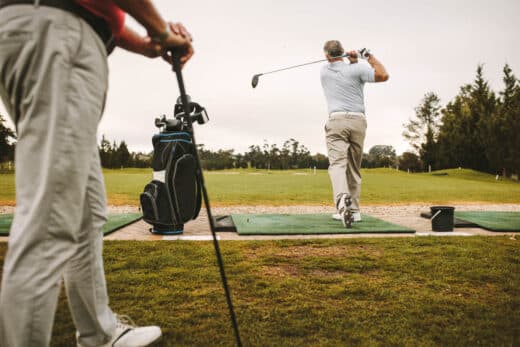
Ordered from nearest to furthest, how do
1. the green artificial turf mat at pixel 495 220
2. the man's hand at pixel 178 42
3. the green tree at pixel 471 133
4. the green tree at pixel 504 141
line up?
the man's hand at pixel 178 42 < the green artificial turf mat at pixel 495 220 < the green tree at pixel 504 141 < the green tree at pixel 471 133

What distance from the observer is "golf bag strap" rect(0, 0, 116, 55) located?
1366mm

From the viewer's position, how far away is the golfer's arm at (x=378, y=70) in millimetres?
6074

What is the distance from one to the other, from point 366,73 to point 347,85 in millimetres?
330

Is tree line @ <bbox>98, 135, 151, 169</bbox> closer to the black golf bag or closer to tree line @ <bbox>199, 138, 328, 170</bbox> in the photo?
tree line @ <bbox>199, 138, 328, 170</bbox>

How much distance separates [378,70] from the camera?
20.1ft

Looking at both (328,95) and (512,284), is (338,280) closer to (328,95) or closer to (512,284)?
(512,284)

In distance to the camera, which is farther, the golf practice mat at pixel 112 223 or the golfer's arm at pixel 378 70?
the golfer's arm at pixel 378 70

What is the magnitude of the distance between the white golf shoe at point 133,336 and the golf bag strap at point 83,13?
1.38 meters

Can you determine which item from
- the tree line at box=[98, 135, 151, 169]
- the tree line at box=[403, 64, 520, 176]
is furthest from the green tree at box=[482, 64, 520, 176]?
the tree line at box=[98, 135, 151, 169]

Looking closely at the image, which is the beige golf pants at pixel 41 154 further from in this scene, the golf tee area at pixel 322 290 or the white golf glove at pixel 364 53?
the white golf glove at pixel 364 53

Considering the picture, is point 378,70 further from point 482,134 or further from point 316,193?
point 482,134

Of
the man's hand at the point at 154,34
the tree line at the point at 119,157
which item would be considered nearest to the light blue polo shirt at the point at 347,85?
the man's hand at the point at 154,34

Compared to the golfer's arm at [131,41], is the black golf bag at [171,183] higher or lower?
lower

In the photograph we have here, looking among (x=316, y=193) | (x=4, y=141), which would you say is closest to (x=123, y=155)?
Result: (x=4, y=141)
